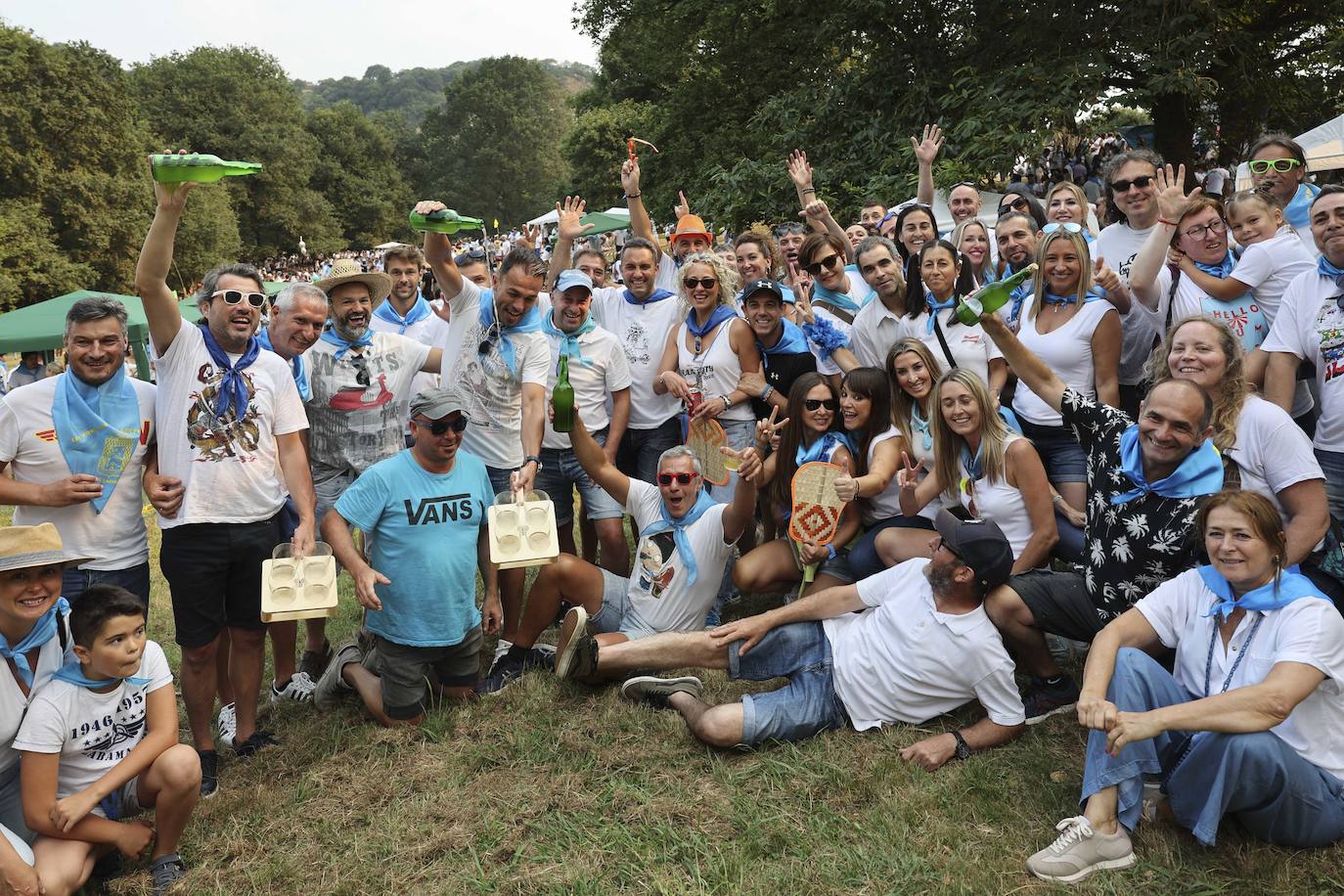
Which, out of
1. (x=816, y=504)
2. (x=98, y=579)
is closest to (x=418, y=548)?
(x=98, y=579)

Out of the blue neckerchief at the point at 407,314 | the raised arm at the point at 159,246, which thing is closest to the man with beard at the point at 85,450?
the raised arm at the point at 159,246

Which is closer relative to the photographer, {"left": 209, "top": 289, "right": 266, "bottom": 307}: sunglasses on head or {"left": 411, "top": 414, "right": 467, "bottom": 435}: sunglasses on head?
{"left": 209, "top": 289, "right": 266, "bottom": 307}: sunglasses on head

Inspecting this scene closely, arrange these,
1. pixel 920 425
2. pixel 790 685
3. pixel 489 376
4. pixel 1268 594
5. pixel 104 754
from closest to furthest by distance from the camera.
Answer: pixel 1268 594
pixel 104 754
pixel 790 685
pixel 920 425
pixel 489 376

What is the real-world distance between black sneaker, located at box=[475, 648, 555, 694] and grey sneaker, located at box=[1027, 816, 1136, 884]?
273 centimetres

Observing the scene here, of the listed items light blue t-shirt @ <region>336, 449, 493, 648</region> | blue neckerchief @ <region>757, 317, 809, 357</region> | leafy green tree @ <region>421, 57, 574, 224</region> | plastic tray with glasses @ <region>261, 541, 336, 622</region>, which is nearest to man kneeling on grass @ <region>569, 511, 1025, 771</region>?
light blue t-shirt @ <region>336, 449, 493, 648</region>

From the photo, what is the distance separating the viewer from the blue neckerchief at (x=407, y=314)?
21.7ft

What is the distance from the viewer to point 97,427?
4086mm

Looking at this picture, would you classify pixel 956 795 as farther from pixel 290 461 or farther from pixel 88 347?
pixel 88 347

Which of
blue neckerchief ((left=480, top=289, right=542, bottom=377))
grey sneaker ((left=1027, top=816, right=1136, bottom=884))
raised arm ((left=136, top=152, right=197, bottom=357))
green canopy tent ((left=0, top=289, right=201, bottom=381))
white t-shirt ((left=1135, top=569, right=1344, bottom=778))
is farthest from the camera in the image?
green canopy tent ((left=0, top=289, right=201, bottom=381))

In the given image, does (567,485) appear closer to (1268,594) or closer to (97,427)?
(97,427)

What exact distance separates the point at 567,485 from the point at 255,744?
215 cm

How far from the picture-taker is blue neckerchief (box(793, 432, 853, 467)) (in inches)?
196

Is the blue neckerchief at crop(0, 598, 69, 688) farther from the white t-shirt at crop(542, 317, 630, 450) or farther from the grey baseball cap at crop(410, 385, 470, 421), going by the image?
the white t-shirt at crop(542, 317, 630, 450)

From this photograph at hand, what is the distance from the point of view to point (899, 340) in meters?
4.98
